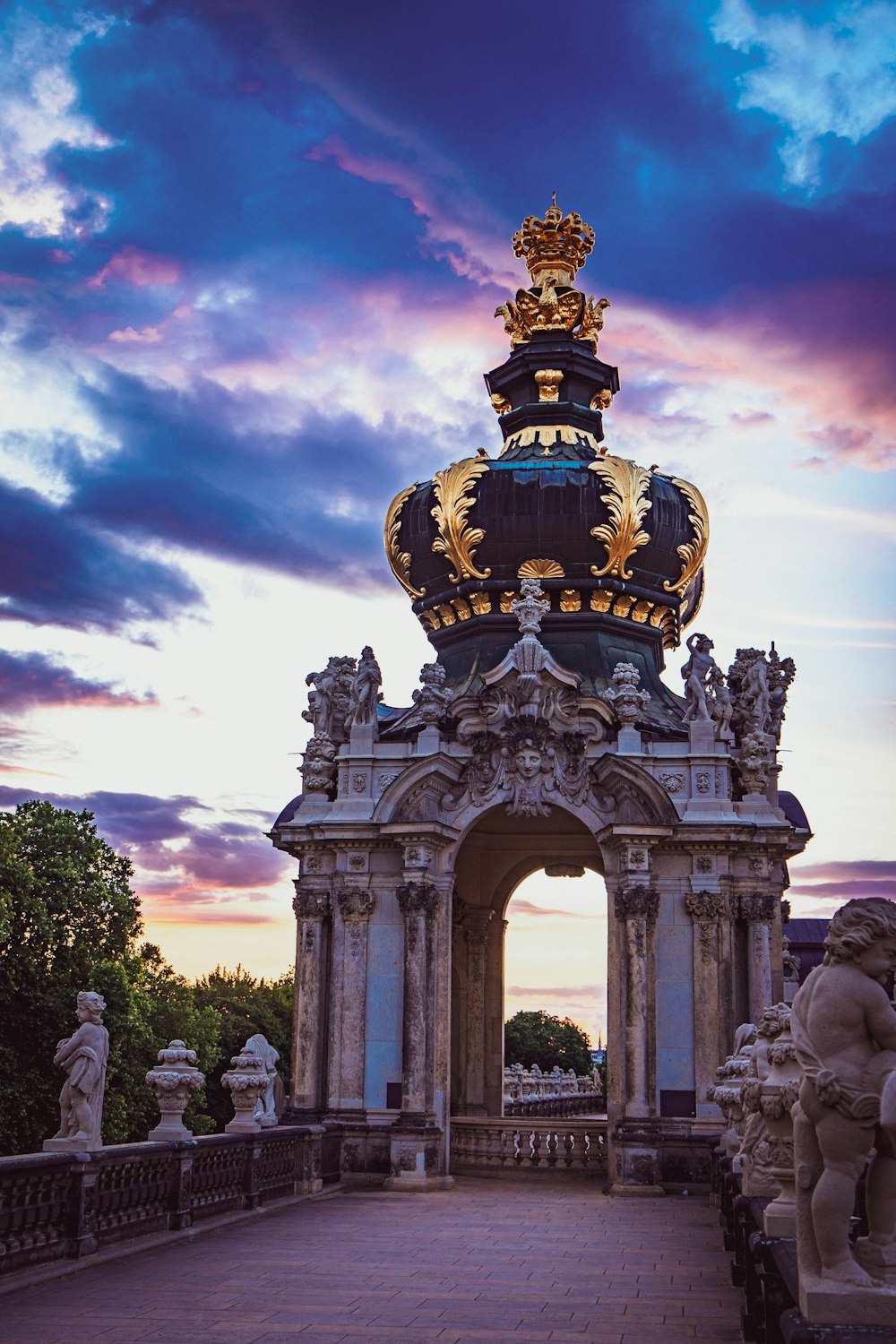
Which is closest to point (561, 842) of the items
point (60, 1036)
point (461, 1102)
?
point (461, 1102)

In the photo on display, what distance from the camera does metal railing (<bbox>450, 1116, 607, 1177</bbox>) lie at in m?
26.9

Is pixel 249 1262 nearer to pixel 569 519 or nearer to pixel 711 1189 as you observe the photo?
pixel 711 1189

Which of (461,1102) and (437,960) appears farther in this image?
(461,1102)

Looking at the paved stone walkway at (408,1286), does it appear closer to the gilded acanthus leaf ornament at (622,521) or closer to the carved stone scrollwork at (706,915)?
the carved stone scrollwork at (706,915)

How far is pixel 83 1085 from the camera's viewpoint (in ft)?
55.1

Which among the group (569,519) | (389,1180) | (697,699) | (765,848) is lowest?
(389,1180)

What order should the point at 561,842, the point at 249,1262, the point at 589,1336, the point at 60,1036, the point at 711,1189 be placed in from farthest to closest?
1. the point at 60,1036
2. the point at 561,842
3. the point at 711,1189
4. the point at 249,1262
5. the point at 589,1336

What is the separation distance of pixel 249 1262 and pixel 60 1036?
22.7 meters

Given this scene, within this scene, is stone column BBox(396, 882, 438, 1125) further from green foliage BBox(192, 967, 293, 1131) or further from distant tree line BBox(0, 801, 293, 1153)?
green foliage BBox(192, 967, 293, 1131)

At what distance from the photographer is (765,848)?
2631 cm

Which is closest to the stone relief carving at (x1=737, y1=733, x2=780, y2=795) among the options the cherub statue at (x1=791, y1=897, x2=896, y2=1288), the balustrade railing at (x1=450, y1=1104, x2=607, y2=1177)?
the balustrade railing at (x1=450, y1=1104, x2=607, y2=1177)

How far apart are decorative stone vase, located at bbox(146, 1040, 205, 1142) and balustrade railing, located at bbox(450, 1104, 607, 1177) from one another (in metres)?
8.97

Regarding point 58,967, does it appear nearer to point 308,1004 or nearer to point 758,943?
point 308,1004

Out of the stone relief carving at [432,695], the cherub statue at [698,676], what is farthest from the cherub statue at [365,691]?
the cherub statue at [698,676]
